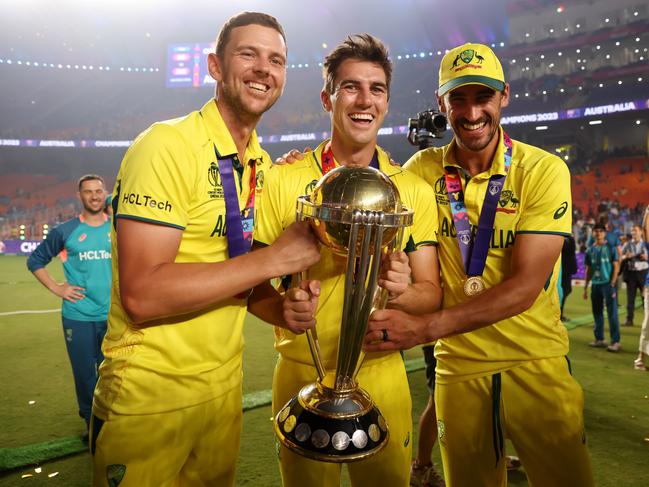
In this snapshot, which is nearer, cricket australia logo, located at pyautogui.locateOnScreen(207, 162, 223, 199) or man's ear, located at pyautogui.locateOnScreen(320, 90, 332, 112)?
cricket australia logo, located at pyautogui.locateOnScreen(207, 162, 223, 199)

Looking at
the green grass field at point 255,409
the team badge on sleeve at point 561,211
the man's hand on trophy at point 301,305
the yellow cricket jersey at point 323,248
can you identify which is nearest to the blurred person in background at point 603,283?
the green grass field at point 255,409

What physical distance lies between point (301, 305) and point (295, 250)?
20 cm

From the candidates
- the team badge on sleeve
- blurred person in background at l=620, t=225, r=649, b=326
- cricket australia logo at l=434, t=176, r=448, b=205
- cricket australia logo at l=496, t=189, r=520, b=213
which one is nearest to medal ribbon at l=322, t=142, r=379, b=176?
cricket australia logo at l=434, t=176, r=448, b=205

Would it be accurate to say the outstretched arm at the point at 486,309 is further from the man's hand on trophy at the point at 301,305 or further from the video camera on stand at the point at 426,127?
the video camera on stand at the point at 426,127

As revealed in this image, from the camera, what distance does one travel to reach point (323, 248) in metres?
1.98

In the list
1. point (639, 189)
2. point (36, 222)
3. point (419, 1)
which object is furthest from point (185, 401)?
point (419, 1)

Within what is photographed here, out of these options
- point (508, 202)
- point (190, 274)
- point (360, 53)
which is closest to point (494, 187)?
point (508, 202)

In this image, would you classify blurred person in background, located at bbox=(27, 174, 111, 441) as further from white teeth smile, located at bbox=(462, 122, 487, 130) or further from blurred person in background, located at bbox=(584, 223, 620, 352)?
blurred person in background, located at bbox=(584, 223, 620, 352)

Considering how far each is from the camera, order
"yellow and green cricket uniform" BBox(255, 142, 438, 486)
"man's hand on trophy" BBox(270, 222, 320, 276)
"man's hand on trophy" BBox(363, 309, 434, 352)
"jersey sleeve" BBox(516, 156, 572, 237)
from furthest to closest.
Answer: "jersey sleeve" BBox(516, 156, 572, 237)
"yellow and green cricket uniform" BBox(255, 142, 438, 486)
"man's hand on trophy" BBox(363, 309, 434, 352)
"man's hand on trophy" BBox(270, 222, 320, 276)

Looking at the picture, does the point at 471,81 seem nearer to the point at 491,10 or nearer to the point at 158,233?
the point at 158,233

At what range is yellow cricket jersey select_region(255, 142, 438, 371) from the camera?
204 cm

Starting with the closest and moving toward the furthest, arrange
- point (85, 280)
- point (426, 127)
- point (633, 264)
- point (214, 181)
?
1. point (214, 181)
2. point (85, 280)
3. point (426, 127)
4. point (633, 264)

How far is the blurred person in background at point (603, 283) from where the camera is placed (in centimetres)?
762

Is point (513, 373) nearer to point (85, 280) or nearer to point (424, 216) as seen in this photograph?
point (424, 216)
